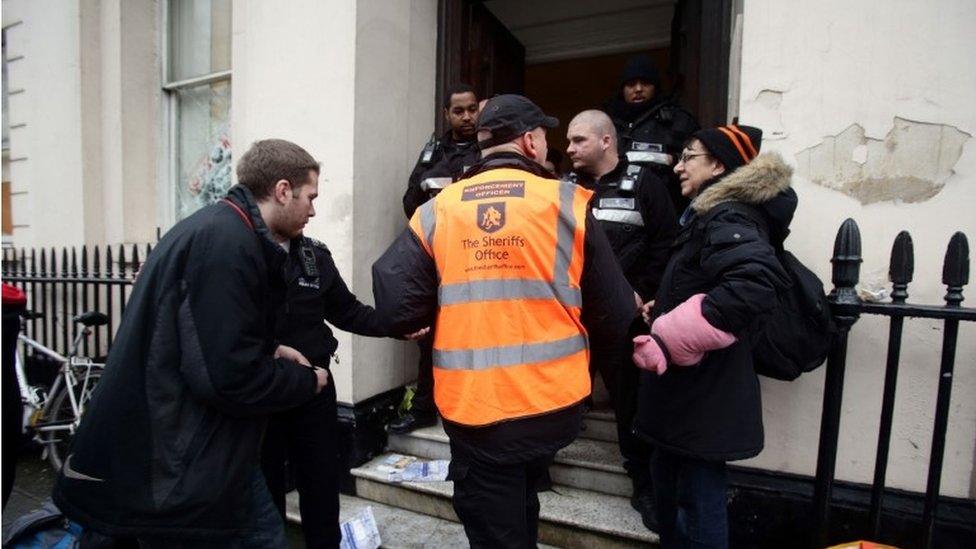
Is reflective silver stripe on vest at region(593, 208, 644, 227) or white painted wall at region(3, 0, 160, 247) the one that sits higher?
white painted wall at region(3, 0, 160, 247)

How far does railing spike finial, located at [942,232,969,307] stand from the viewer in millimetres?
1972

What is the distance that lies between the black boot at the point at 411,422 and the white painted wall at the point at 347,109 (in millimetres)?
259

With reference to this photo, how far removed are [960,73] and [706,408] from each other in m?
1.92

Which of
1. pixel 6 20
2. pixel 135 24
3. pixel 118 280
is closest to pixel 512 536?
pixel 118 280

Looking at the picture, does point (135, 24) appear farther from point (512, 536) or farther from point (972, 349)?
point (972, 349)

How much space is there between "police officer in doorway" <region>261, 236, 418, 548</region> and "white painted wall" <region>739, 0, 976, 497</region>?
2.16m

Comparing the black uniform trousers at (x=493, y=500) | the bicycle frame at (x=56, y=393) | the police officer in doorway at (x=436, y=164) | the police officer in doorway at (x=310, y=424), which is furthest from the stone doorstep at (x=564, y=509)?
the bicycle frame at (x=56, y=393)

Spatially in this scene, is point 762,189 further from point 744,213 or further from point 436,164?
point 436,164

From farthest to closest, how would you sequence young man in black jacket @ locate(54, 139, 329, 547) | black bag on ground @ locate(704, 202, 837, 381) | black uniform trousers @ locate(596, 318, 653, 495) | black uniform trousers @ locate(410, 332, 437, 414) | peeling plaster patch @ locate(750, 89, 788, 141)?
1. black uniform trousers @ locate(410, 332, 437, 414)
2. black uniform trousers @ locate(596, 318, 653, 495)
3. peeling plaster patch @ locate(750, 89, 788, 141)
4. black bag on ground @ locate(704, 202, 837, 381)
5. young man in black jacket @ locate(54, 139, 329, 547)

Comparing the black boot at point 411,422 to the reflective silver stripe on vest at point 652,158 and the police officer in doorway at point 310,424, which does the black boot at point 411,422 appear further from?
the reflective silver stripe on vest at point 652,158

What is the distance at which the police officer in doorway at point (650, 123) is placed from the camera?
3.04 m

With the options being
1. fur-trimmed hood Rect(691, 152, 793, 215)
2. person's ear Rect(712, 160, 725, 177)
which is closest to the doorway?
person's ear Rect(712, 160, 725, 177)

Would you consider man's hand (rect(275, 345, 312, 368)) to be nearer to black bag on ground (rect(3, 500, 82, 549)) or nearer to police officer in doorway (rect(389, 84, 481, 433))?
black bag on ground (rect(3, 500, 82, 549))

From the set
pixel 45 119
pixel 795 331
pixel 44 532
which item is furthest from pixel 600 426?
pixel 45 119
